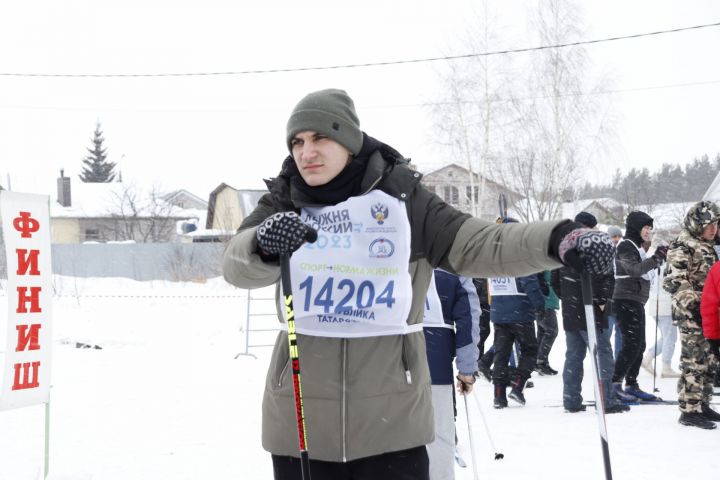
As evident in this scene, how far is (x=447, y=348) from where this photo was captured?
4.41m

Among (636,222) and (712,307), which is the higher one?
(636,222)

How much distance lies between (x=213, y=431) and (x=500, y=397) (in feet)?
9.05

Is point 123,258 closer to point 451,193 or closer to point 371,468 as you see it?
point 451,193

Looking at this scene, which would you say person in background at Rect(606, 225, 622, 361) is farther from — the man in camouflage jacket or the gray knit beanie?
the gray knit beanie

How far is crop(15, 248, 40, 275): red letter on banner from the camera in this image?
17.2 feet

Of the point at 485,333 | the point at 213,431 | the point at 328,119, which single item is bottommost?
the point at 213,431

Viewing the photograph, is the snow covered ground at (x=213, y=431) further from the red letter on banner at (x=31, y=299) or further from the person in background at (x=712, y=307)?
the red letter on banner at (x=31, y=299)

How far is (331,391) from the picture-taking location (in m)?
2.29

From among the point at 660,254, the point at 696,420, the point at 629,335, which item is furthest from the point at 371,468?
the point at 629,335

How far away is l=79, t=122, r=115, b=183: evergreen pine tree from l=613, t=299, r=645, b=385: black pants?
7007 centimetres

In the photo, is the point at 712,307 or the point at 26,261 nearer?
the point at 26,261

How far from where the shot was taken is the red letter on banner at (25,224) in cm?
523

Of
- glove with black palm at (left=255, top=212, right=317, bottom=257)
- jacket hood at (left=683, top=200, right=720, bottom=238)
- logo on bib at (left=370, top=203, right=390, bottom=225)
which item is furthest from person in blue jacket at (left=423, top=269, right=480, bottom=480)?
jacket hood at (left=683, top=200, right=720, bottom=238)

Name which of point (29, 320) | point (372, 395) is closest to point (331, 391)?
point (372, 395)
